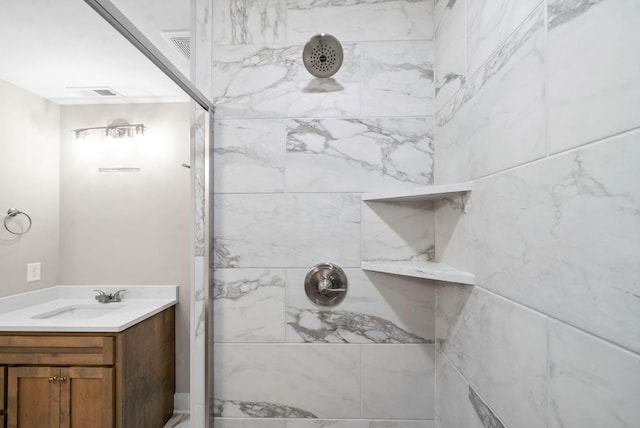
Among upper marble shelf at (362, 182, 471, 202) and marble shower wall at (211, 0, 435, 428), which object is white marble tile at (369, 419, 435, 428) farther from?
upper marble shelf at (362, 182, 471, 202)

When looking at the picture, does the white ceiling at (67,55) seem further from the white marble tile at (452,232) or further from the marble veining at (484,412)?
the marble veining at (484,412)

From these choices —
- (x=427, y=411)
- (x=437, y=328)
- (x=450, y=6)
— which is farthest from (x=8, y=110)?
(x=427, y=411)

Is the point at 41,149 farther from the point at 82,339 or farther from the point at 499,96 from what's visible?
the point at 499,96

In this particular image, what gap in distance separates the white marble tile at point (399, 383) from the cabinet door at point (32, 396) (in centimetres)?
95

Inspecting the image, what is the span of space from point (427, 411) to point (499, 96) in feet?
3.34

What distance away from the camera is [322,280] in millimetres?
984

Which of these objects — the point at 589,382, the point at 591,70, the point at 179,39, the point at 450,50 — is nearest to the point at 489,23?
the point at 450,50

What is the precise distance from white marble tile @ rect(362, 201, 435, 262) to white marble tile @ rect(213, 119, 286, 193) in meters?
0.35

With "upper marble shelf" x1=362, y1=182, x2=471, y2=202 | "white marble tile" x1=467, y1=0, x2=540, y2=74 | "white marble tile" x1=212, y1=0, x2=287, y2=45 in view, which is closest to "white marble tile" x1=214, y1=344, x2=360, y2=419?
"upper marble shelf" x1=362, y1=182, x2=471, y2=202

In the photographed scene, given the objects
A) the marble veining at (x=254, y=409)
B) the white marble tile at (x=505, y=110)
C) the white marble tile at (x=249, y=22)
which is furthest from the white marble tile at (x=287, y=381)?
the white marble tile at (x=249, y=22)

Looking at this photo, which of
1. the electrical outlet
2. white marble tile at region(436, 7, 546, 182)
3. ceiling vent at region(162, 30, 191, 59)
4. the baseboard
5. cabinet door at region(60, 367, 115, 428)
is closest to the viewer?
white marble tile at region(436, 7, 546, 182)

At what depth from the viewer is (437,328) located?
97cm

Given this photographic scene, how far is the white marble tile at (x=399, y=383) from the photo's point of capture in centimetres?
98

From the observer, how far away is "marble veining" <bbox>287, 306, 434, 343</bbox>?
0.99 meters
